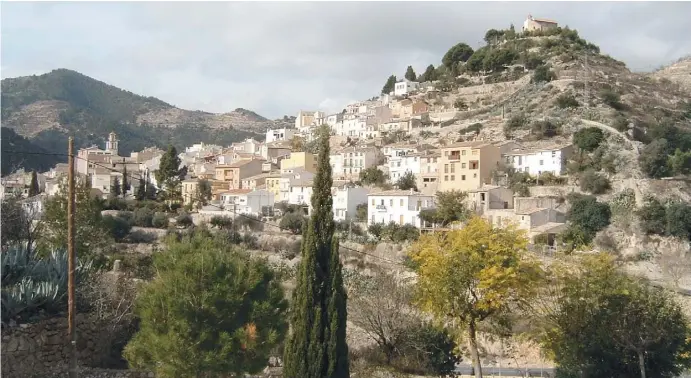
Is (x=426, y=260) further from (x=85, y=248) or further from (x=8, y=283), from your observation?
(x=85, y=248)

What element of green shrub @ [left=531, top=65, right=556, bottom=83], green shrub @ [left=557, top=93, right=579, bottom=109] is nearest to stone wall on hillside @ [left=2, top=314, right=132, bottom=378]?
green shrub @ [left=557, top=93, right=579, bottom=109]

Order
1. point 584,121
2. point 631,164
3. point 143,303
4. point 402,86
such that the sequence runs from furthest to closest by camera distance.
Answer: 1. point 402,86
2. point 584,121
3. point 631,164
4. point 143,303

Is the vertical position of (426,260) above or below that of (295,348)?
above

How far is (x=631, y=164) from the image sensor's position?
157 ft

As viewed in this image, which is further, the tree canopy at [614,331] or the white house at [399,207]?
the white house at [399,207]

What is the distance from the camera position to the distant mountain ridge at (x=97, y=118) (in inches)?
4104

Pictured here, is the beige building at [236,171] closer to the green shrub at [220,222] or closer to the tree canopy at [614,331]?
the green shrub at [220,222]

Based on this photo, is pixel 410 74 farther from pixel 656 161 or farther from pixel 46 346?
pixel 46 346

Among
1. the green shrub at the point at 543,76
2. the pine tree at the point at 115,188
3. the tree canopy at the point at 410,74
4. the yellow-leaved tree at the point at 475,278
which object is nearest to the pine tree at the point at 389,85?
the tree canopy at the point at 410,74

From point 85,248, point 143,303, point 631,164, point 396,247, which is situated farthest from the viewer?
point 631,164

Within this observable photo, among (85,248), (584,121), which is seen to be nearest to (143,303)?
(85,248)

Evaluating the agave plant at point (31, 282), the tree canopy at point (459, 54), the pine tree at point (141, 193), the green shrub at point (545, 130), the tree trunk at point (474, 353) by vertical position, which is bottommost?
the tree trunk at point (474, 353)

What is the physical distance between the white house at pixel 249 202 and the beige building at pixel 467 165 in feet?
47.7

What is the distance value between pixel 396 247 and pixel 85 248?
75.7 feet
